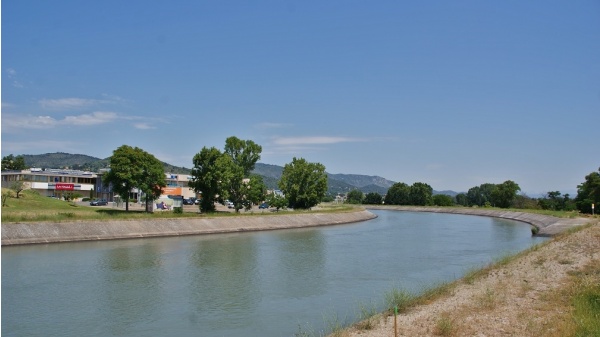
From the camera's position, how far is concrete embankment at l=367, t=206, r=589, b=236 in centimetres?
5591

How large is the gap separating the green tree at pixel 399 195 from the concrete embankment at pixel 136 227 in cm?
8321

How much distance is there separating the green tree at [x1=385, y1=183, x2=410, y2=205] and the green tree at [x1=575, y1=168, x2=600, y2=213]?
6221 cm

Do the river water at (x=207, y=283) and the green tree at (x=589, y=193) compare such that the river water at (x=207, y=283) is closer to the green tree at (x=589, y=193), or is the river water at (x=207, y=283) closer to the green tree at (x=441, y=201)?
the green tree at (x=589, y=193)

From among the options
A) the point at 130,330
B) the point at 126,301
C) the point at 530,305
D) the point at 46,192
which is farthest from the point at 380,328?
the point at 46,192

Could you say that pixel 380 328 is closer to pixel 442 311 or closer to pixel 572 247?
pixel 442 311

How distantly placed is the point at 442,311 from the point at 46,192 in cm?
9529

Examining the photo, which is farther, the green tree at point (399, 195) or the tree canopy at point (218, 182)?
the green tree at point (399, 195)

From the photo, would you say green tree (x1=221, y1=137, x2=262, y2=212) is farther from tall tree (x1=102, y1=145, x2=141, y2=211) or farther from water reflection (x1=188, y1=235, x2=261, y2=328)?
water reflection (x1=188, y1=235, x2=261, y2=328)

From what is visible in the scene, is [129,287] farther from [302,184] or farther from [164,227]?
[302,184]

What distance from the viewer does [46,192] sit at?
311 feet

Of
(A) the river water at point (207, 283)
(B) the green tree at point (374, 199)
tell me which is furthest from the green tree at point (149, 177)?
(B) the green tree at point (374, 199)

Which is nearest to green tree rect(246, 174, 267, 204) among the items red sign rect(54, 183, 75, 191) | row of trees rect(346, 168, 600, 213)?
red sign rect(54, 183, 75, 191)

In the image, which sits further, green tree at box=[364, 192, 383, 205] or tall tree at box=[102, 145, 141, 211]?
green tree at box=[364, 192, 383, 205]

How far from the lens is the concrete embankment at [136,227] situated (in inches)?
1619
